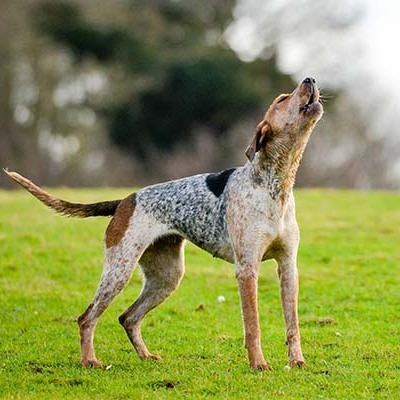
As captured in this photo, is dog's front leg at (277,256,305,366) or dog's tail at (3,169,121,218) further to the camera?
dog's tail at (3,169,121,218)

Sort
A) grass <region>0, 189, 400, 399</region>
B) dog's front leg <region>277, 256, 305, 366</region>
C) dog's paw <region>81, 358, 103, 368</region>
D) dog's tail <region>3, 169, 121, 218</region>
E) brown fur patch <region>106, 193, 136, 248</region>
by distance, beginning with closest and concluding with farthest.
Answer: grass <region>0, 189, 400, 399</region>
dog's front leg <region>277, 256, 305, 366</region>
dog's paw <region>81, 358, 103, 368</region>
brown fur patch <region>106, 193, 136, 248</region>
dog's tail <region>3, 169, 121, 218</region>

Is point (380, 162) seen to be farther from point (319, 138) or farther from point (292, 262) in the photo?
point (292, 262)

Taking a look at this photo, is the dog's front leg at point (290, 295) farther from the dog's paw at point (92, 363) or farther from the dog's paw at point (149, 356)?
the dog's paw at point (92, 363)

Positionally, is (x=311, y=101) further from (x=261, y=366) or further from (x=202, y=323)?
(x=202, y=323)

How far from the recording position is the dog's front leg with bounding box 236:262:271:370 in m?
8.16

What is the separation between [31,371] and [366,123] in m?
32.5

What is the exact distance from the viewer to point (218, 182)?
8.82m

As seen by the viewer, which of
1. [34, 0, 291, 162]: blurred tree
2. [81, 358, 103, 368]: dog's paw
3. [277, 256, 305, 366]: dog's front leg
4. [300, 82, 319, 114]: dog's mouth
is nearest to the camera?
[300, 82, 319, 114]: dog's mouth

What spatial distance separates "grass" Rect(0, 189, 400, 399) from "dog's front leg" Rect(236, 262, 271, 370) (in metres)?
0.13

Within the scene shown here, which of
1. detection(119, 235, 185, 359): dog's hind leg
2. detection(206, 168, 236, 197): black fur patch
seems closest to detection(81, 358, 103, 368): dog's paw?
detection(119, 235, 185, 359): dog's hind leg

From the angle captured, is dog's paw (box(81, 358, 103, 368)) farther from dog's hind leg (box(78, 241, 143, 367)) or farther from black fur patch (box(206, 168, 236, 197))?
black fur patch (box(206, 168, 236, 197))

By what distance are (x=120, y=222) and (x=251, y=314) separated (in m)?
1.55

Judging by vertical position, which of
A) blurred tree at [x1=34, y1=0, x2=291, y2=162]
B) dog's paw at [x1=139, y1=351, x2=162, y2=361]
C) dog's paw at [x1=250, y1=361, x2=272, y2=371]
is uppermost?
blurred tree at [x1=34, y1=0, x2=291, y2=162]

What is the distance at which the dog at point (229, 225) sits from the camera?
27.0 ft
